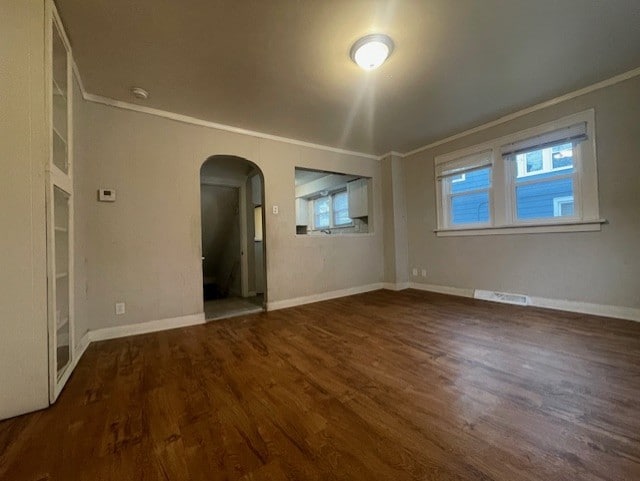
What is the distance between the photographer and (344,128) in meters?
3.71

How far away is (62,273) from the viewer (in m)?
1.92

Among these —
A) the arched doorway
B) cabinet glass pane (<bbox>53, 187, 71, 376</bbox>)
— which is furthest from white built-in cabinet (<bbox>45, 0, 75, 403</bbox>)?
the arched doorway

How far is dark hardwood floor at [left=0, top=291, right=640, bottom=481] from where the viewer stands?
3.46 feet

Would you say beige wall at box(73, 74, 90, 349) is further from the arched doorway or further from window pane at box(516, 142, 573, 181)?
window pane at box(516, 142, 573, 181)

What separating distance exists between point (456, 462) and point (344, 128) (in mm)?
3692

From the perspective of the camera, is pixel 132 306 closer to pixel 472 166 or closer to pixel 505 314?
pixel 505 314

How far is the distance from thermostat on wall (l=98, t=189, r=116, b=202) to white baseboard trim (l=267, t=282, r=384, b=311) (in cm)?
222

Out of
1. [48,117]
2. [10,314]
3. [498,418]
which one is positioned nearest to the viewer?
[498,418]

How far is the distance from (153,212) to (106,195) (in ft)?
1.45

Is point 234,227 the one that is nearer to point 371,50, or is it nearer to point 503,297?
point 371,50

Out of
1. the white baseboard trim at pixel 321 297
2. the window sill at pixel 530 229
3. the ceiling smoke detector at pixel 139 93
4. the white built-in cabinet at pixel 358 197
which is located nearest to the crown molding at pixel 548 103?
the white built-in cabinet at pixel 358 197

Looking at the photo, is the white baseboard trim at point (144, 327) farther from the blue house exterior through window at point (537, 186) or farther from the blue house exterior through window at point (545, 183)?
the blue house exterior through window at point (545, 183)

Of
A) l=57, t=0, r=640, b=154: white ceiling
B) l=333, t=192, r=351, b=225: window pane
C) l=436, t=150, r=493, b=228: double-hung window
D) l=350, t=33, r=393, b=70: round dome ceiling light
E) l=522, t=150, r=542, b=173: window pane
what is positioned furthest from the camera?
l=333, t=192, r=351, b=225: window pane

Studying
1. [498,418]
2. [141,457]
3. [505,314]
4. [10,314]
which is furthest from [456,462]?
[505,314]
